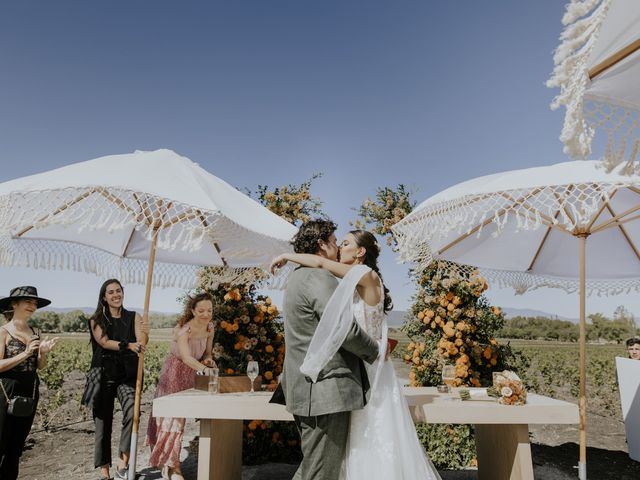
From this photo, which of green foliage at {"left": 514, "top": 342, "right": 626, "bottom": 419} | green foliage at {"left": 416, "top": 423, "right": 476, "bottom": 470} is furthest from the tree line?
green foliage at {"left": 416, "top": 423, "right": 476, "bottom": 470}

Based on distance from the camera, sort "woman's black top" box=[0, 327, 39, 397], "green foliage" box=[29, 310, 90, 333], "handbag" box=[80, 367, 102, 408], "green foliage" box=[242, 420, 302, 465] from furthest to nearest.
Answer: "green foliage" box=[29, 310, 90, 333] → "green foliage" box=[242, 420, 302, 465] → "handbag" box=[80, 367, 102, 408] → "woman's black top" box=[0, 327, 39, 397]

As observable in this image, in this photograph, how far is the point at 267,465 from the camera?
4.65 metres

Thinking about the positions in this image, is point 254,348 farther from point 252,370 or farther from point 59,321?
point 59,321

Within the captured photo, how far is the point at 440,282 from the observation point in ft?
17.9

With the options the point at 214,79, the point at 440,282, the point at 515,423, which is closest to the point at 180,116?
the point at 214,79

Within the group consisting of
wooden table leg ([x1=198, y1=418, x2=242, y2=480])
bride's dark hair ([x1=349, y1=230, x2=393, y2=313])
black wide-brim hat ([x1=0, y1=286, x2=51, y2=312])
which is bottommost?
wooden table leg ([x1=198, y1=418, x2=242, y2=480])

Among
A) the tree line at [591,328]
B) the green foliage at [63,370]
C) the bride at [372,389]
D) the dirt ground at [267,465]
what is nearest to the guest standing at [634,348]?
the dirt ground at [267,465]

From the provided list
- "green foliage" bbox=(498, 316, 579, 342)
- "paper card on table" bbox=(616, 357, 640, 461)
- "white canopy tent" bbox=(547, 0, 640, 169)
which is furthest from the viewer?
"green foliage" bbox=(498, 316, 579, 342)

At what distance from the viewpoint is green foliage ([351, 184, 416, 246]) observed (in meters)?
6.36

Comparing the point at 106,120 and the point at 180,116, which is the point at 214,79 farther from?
the point at 106,120

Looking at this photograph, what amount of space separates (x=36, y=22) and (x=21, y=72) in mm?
969

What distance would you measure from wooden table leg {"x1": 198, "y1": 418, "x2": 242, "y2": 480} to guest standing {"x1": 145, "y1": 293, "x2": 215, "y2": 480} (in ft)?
1.74

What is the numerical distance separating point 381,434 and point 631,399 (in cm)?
373

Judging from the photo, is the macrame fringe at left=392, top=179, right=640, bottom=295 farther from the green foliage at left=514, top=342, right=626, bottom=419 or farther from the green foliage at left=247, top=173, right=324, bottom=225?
the green foliage at left=514, top=342, right=626, bottom=419
